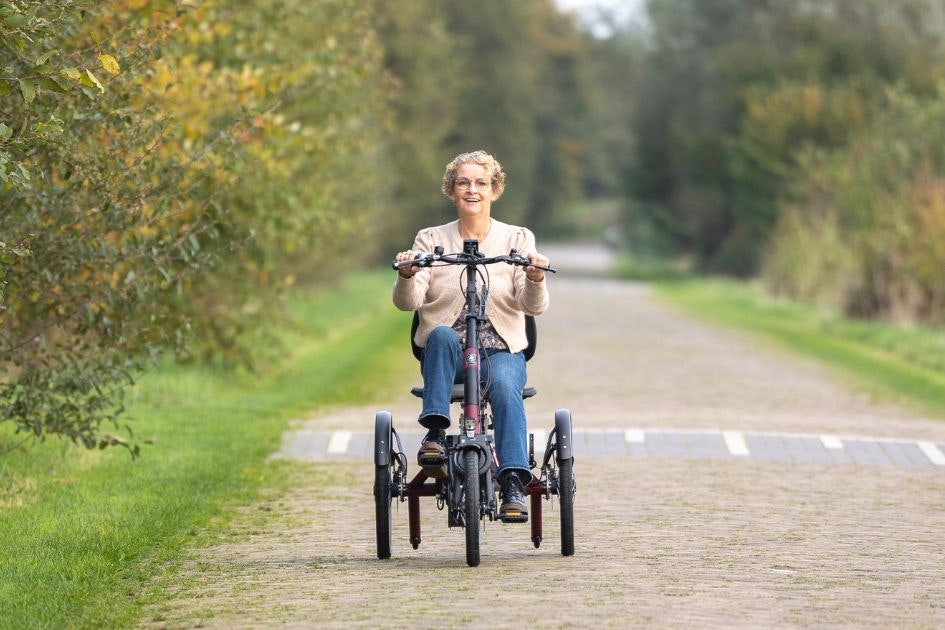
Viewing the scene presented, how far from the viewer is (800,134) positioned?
50.3 metres

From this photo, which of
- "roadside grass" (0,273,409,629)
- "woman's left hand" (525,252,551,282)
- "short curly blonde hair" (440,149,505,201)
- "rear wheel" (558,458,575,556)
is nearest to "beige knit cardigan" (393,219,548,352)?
"woman's left hand" (525,252,551,282)

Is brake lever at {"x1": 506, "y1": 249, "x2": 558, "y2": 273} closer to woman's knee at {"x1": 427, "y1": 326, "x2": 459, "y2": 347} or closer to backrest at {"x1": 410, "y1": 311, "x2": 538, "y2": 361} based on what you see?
woman's knee at {"x1": 427, "y1": 326, "x2": 459, "y2": 347}

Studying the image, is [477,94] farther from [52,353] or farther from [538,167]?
[52,353]

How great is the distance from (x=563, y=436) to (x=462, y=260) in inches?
38.0

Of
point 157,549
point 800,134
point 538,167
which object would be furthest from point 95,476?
point 538,167

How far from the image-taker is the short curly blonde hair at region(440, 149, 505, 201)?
8789 millimetres

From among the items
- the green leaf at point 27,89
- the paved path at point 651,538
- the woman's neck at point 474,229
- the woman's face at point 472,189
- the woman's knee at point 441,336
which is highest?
the green leaf at point 27,89

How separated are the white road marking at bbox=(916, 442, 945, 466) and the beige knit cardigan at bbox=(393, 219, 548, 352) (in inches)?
207

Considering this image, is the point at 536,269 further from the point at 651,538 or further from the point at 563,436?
the point at 651,538

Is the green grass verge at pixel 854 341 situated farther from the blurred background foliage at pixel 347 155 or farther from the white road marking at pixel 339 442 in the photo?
the white road marking at pixel 339 442

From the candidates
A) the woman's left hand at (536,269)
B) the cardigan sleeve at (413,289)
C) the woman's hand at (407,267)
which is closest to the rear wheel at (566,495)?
the woman's left hand at (536,269)

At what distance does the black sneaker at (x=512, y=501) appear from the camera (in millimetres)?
8266

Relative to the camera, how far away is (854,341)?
27828 millimetres

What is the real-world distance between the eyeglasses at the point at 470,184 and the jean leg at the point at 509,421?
2.91ft
